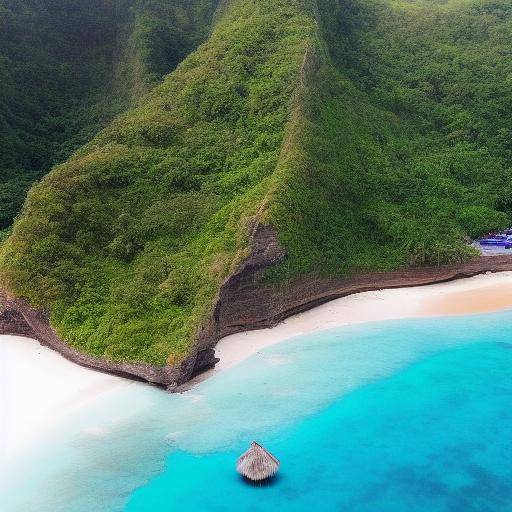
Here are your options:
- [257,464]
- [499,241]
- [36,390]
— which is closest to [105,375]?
[36,390]

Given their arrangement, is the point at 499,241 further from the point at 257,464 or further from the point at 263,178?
the point at 257,464

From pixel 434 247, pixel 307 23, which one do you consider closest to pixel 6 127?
pixel 307 23

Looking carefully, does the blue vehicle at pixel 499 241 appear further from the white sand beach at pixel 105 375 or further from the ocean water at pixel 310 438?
the ocean water at pixel 310 438

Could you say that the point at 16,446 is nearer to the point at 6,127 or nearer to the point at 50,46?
the point at 6,127

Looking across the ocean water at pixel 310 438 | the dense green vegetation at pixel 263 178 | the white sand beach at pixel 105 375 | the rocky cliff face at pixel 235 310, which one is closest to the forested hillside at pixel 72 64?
the dense green vegetation at pixel 263 178

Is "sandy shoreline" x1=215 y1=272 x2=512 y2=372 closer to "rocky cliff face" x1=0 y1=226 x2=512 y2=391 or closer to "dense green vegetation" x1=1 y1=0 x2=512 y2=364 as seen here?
"rocky cliff face" x1=0 y1=226 x2=512 y2=391

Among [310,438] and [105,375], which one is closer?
[310,438]
